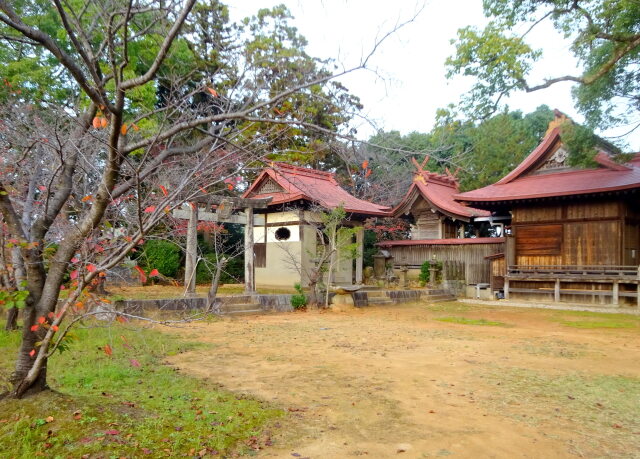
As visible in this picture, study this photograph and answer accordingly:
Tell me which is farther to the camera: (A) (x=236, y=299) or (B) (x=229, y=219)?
(B) (x=229, y=219)

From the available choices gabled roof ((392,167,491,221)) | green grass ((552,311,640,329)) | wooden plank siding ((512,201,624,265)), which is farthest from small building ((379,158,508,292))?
green grass ((552,311,640,329))

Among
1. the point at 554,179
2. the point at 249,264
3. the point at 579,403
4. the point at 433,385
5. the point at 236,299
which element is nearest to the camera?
the point at 579,403

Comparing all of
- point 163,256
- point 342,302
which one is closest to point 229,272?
point 163,256

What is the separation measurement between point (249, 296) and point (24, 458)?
1126 cm

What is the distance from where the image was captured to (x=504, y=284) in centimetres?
1883

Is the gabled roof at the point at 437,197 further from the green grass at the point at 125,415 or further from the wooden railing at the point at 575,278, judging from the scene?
the green grass at the point at 125,415

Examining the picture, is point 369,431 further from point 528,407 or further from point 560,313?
point 560,313

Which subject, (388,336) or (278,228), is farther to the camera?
(278,228)

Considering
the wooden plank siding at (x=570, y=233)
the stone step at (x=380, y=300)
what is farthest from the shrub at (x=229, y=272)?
the wooden plank siding at (x=570, y=233)

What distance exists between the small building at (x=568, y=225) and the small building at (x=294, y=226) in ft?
15.6

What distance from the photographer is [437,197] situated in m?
23.6

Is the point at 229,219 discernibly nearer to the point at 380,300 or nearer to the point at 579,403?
the point at 380,300

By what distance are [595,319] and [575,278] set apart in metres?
3.10

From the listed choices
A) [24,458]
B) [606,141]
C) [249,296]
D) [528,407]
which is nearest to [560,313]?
[606,141]
